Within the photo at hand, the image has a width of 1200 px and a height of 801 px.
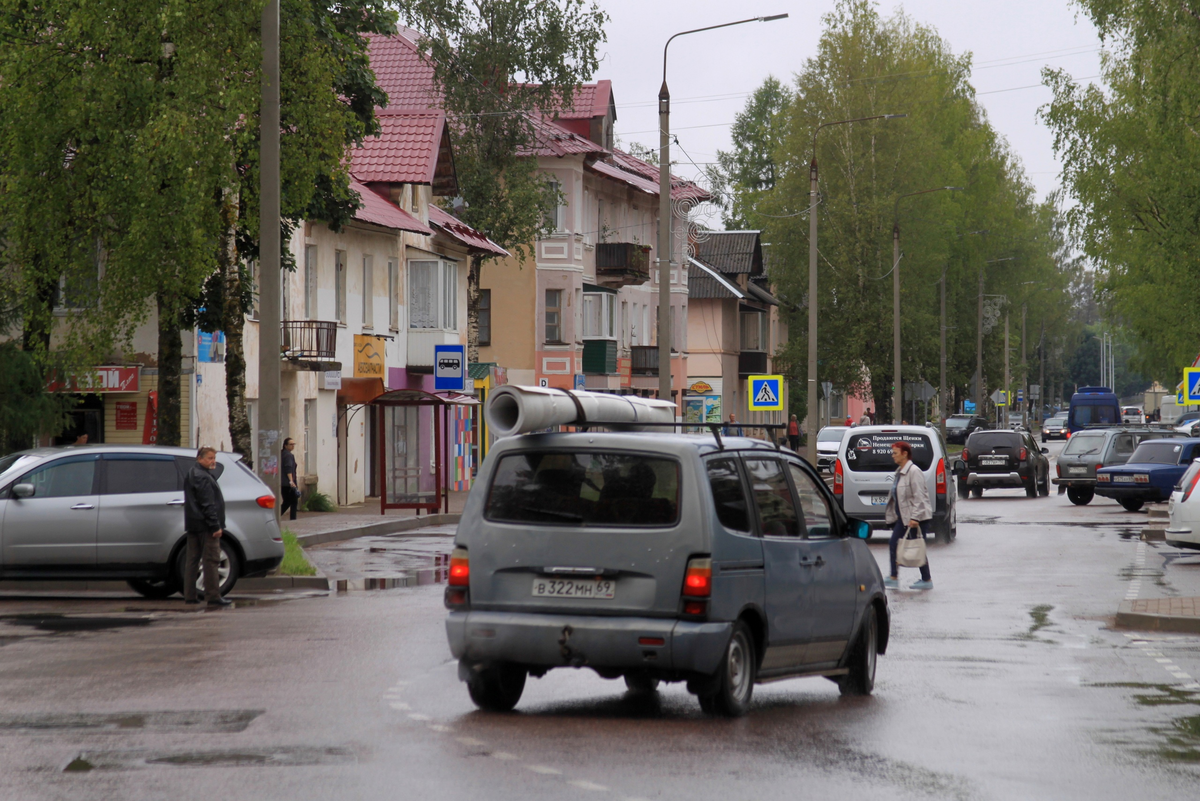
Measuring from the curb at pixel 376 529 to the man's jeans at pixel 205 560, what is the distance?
705cm

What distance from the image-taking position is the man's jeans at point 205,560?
17625mm

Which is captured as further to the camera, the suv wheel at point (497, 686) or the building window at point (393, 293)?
the building window at point (393, 293)

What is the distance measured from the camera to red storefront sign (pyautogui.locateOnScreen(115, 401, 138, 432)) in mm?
30500

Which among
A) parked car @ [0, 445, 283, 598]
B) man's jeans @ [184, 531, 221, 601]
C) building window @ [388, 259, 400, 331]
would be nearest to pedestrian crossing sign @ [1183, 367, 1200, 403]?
building window @ [388, 259, 400, 331]

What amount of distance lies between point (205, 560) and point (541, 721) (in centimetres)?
874

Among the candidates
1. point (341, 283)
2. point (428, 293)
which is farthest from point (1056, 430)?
point (341, 283)

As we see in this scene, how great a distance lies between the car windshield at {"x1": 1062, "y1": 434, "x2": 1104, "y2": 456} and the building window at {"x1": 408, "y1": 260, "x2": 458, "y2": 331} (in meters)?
15.8

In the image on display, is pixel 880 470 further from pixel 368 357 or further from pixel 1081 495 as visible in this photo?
pixel 368 357

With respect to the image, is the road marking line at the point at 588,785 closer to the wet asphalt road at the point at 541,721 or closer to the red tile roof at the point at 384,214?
the wet asphalt road at the point at 541,721

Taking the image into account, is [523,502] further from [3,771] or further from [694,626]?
[3,771]

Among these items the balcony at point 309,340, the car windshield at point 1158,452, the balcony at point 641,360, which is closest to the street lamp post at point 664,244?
the balcony at point 309,340

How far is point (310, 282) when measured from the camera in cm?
3741

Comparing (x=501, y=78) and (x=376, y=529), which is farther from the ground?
(x=501, y=78)

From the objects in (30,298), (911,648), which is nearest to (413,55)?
(30,298)
